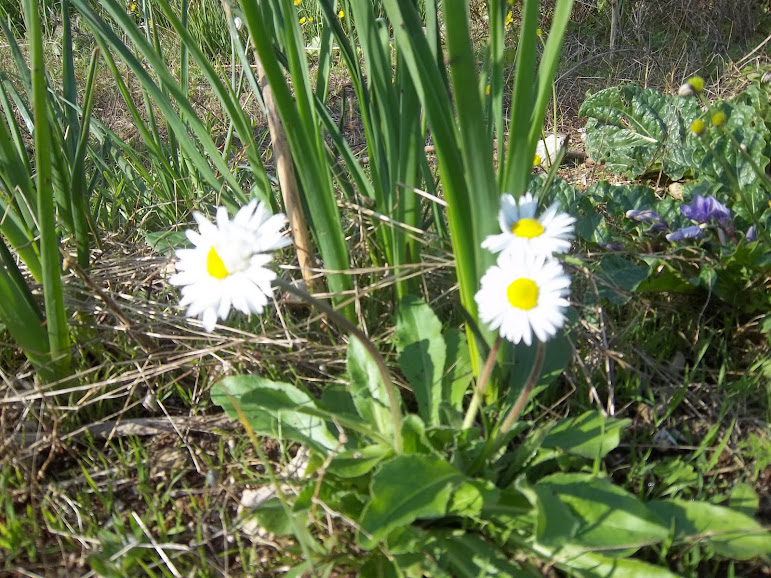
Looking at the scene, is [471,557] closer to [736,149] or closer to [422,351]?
[422,351]

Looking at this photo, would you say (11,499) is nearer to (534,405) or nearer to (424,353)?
(424,353)

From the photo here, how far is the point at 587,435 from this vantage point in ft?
2.83

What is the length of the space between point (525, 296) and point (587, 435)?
0.28 meters

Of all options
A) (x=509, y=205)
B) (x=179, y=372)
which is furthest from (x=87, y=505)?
(x=509, y=205)

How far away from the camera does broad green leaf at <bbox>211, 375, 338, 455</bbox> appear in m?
0.90

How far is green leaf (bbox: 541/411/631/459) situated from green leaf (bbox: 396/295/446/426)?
0.54 feet

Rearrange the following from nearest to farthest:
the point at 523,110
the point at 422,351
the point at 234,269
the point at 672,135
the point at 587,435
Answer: the point at 234,269
the point at 523,110
the point at 587,435
the point at 422,351
the point at 672,135

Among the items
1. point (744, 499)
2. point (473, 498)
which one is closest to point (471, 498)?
point (473, 498)

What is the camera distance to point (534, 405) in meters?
0.95

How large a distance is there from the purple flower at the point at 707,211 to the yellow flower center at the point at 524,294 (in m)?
0.61

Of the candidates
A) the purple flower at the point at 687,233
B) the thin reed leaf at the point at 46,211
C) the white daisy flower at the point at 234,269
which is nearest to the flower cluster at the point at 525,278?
the white daisy flower at the point at 234,269

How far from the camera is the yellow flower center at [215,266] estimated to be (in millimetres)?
662

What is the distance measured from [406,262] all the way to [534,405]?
0.31m

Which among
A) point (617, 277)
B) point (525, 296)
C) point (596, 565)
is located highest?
point (525, 296)
